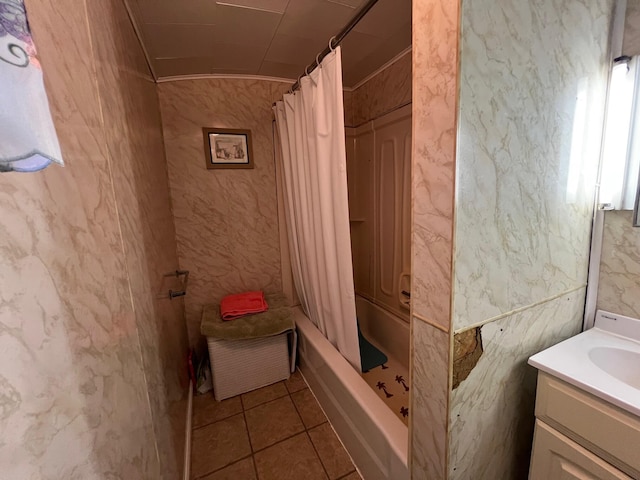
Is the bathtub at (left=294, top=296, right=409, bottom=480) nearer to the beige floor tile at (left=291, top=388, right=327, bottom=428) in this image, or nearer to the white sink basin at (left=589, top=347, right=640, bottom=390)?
the beige floor tile at (left=291, top=388, right=327, bottom=428)

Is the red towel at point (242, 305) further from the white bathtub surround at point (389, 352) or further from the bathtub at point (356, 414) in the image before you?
the white bathtub surround at point (389, 352)

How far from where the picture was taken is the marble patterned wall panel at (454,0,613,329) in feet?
2.50

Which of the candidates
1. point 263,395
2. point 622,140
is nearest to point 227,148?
point 263,395

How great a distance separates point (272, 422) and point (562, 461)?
147 centimetres

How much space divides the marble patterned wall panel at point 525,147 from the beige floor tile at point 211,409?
172 centimetres

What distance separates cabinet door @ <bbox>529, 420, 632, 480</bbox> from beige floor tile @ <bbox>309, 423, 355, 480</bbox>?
0.87 meters

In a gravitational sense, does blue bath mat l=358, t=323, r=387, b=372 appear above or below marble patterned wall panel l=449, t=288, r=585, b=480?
below

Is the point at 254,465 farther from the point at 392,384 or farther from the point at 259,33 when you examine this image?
the point at 259,33

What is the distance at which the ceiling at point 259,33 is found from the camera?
4.17ft

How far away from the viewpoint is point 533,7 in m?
0.82

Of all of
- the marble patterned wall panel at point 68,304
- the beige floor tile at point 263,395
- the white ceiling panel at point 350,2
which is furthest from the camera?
the beige floor tile at point 263,395

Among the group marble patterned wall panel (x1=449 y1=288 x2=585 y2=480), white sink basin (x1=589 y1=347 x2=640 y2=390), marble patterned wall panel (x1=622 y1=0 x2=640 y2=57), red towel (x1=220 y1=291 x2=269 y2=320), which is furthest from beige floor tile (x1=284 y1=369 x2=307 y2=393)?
marble patterned wall panel (x1=622 y1=0 x2=640 y2=57)

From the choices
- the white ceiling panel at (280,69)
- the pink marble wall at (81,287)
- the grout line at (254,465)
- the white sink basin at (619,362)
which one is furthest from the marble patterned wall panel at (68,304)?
the white sink basin at (619,362)

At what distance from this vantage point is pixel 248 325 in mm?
1842
